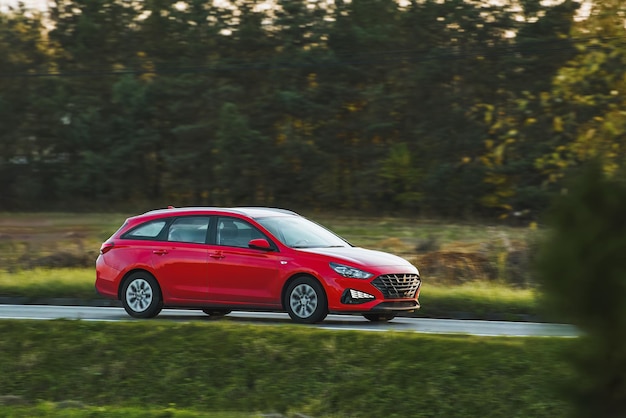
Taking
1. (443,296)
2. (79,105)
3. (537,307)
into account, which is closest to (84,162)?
(79,105)

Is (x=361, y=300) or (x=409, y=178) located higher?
(x=409, y=178)

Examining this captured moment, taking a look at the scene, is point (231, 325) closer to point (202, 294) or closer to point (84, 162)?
point (202, 294)

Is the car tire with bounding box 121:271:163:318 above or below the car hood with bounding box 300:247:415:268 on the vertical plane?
below

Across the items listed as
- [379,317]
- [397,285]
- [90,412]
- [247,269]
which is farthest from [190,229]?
[90,412]

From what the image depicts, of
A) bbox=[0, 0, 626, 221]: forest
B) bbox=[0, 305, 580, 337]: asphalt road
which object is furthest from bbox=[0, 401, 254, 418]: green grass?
bbox=[0, 0, 626, 221]: forest

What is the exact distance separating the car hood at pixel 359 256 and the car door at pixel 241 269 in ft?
2.09

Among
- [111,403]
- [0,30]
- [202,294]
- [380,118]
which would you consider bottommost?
[111,403]

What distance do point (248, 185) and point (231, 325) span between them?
3966cm

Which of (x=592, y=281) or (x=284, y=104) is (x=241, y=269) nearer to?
(x=592, y=281)

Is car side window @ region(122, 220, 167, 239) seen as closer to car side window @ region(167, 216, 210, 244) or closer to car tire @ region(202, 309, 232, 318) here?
car side window @ region(167, 216, 210, 244)

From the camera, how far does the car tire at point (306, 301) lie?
1549 cm

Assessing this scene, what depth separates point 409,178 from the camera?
170 ft

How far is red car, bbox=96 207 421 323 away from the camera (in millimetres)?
15469

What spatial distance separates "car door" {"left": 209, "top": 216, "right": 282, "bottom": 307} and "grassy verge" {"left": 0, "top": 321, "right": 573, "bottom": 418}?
4.15 ft
